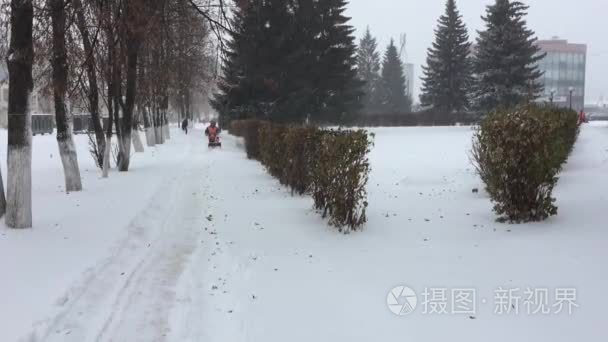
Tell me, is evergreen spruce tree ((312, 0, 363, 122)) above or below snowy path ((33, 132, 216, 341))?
above

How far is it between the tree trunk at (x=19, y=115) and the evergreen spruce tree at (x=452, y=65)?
46035mm

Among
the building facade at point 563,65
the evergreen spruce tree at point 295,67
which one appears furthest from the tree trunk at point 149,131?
the building facade at point 563,65

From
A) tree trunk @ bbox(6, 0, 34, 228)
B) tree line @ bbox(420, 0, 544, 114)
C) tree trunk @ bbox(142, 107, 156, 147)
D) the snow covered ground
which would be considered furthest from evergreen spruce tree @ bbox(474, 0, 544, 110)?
tree trunk @ bbox(6, 0, 34, 228)

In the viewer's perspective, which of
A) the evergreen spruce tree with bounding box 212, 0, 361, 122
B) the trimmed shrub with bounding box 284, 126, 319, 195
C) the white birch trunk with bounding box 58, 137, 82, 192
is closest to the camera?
the trimmed shrub with bounding box 284, 126, 319, 195

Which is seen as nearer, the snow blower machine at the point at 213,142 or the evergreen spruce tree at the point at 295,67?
the snow blower machine at the point at 213,142

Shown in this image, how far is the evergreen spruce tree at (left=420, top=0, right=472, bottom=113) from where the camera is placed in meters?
50.7

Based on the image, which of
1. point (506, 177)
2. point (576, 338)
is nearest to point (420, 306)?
point (576, 338)

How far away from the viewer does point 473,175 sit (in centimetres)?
1391

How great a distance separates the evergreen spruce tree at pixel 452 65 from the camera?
50719 millimetres

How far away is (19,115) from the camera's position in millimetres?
7883

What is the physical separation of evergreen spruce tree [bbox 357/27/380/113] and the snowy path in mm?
65669

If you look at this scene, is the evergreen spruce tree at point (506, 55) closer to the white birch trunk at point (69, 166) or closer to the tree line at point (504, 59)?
the tree line at point (504, 59)

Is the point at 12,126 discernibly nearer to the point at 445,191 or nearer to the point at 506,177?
the point at 506,177

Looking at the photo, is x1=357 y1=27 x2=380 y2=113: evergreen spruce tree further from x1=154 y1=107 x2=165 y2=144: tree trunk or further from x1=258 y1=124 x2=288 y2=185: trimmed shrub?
x1=258 y1=124 x2=288 y2=185: trimmed shrub
